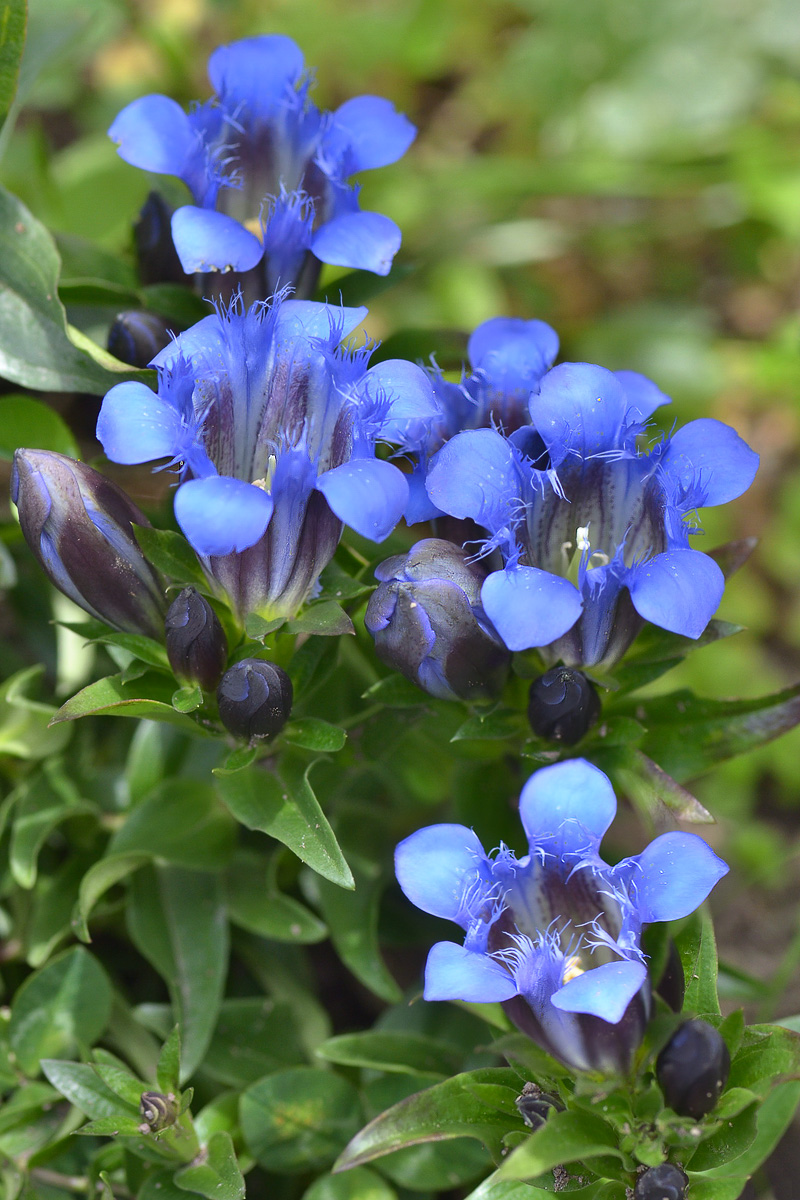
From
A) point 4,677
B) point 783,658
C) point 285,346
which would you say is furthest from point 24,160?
point 783,658

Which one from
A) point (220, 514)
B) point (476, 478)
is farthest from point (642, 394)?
point (220, 514)

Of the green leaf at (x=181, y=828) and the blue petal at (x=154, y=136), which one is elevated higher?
the blue petal at (x=154, y=136)

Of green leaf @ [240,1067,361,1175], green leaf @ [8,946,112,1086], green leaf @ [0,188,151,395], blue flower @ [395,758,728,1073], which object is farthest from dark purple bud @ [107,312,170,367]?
green leaf @ [240,1067,361,1175]

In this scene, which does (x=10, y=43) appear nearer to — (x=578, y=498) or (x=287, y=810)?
(x=578, y=498)

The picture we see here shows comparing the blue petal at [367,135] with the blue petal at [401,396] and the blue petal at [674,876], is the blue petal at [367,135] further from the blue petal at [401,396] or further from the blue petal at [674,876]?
the blue petal at [674,876]

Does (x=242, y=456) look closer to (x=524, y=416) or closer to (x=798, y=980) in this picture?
(x=524, y=416)

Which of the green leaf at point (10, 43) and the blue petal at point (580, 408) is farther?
the green leaf at point (10, 43)

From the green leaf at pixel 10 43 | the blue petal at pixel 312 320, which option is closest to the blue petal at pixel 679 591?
the blue petal at pixel 312 320
